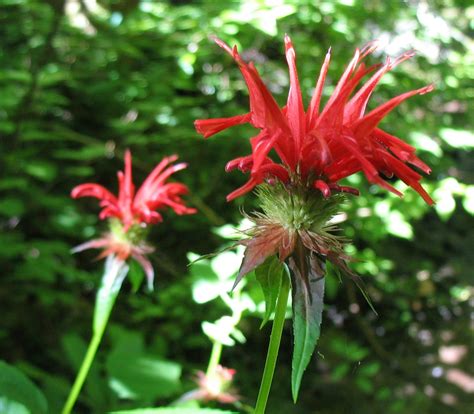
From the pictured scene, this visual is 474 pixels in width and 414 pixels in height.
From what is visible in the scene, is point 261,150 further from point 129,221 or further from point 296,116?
point 129,221

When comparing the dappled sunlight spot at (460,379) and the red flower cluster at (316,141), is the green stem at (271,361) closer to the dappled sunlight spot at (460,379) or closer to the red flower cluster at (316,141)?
the red flower cluster at (316,141)

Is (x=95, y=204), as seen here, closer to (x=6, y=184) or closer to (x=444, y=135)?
(x=6, y=184)

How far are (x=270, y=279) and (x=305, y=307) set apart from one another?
0.22ft

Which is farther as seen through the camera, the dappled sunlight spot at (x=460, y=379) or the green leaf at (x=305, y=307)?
the dappled sunlight spot at (x=460, y=379)

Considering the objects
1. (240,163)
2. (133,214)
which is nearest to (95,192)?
(133,214)

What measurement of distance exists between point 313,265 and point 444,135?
4.10 feet

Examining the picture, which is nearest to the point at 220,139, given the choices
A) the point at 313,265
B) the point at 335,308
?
the point at 335,308

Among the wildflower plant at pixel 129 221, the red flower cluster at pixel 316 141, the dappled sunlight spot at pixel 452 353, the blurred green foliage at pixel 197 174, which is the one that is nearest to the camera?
the red flower cluster at pixel 316 141

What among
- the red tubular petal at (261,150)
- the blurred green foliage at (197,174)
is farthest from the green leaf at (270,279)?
the blurred green foliage at (197,174)

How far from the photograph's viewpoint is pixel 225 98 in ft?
6.77

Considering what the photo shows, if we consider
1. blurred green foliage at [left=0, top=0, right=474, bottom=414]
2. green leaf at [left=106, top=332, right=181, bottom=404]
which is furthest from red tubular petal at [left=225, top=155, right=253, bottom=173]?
blurred green foliage at [left=0, top=0, right=474, bottom=414]

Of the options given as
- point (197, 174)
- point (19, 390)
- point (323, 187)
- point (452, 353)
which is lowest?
point (452, 353)

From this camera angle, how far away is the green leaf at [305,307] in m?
0.44

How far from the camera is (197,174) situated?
226 centimetres
